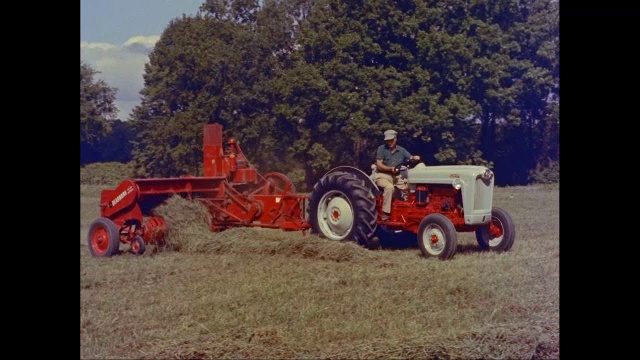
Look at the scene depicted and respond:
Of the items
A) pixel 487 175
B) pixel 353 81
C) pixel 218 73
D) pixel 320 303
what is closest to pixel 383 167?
pixel 487 175

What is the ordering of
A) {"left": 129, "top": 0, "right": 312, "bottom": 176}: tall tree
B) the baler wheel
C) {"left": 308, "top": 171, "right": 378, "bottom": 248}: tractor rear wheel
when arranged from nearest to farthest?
{"left": 129, "top": 0, "right": 312, "bottom": 176}: tall tree < {"left": 308, "top": 171, "right": 378, "bottom": 248}: tractor rear wheel < the baler wheel

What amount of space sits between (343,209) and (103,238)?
2.85m

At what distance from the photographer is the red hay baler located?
Result: 8406mm

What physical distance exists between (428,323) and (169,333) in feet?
5.86

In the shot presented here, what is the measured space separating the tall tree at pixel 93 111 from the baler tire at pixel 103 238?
4.38ft

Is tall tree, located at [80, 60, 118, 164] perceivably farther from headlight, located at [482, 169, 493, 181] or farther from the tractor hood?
headlight, located at [482, 169, 493, 181]

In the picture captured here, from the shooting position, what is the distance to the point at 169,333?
16.0ft

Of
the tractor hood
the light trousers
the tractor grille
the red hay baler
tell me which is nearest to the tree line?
the tractor hood

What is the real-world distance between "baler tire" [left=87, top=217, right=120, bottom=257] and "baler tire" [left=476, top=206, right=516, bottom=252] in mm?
4130

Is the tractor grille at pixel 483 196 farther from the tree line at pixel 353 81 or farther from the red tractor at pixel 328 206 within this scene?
the tree line at pixel 353 81

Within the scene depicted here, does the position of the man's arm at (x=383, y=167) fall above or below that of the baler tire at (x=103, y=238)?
above

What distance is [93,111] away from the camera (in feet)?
21.9

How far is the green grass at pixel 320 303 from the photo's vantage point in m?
4.74

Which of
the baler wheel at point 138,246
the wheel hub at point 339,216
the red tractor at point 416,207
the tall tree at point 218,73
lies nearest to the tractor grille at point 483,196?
the red tractor at point 416,207
